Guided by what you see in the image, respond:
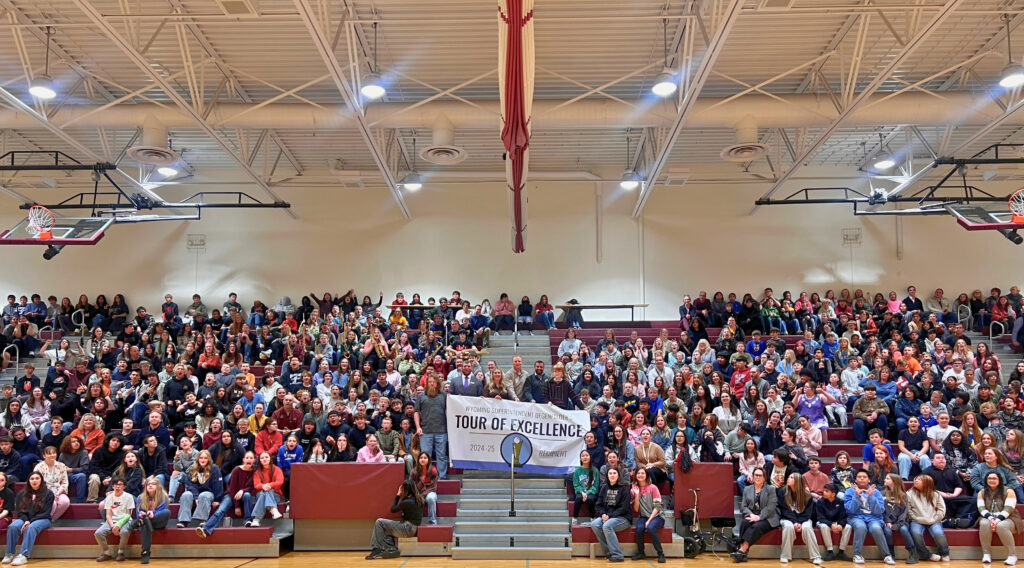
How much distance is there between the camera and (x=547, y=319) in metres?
21.6

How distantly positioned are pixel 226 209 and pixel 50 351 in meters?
6.50

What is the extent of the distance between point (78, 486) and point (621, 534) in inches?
327

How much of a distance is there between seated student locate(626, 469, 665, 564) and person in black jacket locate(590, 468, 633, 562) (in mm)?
132

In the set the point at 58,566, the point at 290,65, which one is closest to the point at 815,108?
the point at 290,65

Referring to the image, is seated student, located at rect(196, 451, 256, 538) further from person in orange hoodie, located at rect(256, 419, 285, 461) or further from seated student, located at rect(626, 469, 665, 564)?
seated student, located at rect(626, 469, 665, 564)

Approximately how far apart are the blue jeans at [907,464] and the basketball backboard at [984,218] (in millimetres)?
6641

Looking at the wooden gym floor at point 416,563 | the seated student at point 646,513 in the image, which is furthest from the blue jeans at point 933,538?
the seated student at point 646,513

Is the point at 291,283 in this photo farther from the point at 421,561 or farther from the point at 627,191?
the point at 421,561

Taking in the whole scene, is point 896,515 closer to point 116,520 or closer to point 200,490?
point 200,490

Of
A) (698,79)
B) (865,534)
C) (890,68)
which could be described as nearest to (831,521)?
(865,534)

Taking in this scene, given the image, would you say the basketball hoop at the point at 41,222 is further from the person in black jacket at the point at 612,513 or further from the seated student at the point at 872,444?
the seated student at the point at 872,444

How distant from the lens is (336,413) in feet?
42.6

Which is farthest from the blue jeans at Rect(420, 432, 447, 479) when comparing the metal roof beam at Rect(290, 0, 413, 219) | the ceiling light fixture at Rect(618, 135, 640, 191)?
the ceiling light fixture at Rect(618, 135, 640, 191)

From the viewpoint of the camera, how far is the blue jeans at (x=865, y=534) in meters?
10.9
